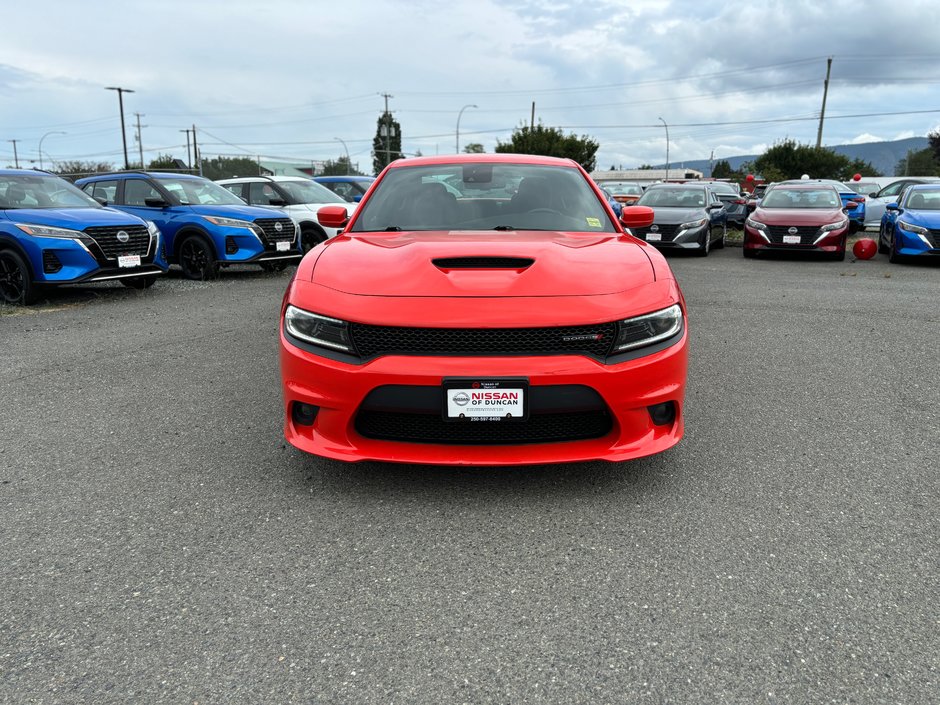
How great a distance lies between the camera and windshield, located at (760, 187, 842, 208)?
1388 centimetres

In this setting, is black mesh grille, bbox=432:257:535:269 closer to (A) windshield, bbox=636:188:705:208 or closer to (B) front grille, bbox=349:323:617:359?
(B) front grille, bbox=349:323:617:359

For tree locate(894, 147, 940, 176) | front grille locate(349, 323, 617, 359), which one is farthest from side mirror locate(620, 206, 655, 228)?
tree locate(894, 147, 940, 176)

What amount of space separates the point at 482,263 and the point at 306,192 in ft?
34.2

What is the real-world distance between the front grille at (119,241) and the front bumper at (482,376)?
6.52 m

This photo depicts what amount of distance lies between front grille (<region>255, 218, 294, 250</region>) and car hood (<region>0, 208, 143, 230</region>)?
76.2 inches

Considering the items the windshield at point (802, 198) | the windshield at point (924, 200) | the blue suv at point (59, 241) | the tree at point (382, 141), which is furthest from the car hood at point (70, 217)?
the tree at point (382, 141)

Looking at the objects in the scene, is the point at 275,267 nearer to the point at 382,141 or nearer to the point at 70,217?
the point at 70,217

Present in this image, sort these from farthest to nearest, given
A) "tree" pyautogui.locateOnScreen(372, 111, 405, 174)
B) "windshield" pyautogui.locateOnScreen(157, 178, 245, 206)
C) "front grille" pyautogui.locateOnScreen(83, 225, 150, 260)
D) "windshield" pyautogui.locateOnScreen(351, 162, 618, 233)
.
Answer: "tree" pyautogui.locateOnScreen(372, 111, 405, 174) < "windshield" pyautogui.locateOnScreen(157, 178, 245, 206) < "front grille" pyautogui.locateOnScreen(83, 225, 150, 260) < "windshield" pyautogui.locateOnScreen(351, 162, 618, 233)

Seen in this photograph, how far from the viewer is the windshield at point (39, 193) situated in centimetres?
862

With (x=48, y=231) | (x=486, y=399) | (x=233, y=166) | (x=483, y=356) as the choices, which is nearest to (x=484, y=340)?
(x=483, y=356)

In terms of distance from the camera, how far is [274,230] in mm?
10734

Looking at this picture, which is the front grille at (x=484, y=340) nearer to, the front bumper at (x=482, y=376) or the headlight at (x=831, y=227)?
the front bumper at (x=482, y=376)

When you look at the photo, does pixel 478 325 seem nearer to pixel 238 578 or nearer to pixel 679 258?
pixel 238 578

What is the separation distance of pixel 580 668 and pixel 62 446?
3028 millimetres
